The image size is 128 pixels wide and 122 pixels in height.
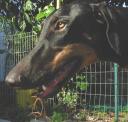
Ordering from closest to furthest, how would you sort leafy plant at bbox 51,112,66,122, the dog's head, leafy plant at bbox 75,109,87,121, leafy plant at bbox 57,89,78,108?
the dog's head
leafy plant at bbox 51,112,66,122
leafy plant at bbox 75,109,87,121
leafy plant at bbox 57,89,78,108

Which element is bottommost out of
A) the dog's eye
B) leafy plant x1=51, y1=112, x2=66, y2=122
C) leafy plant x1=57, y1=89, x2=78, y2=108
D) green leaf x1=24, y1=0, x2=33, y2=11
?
leafy plant x1=51, y1=112, x2=66, y2=122

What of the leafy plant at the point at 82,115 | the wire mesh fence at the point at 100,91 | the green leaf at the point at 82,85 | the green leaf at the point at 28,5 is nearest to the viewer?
the wire mesh fence at the point at 100,91

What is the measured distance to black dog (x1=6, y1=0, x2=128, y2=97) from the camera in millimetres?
5668

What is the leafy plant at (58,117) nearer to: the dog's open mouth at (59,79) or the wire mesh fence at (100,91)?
the wire mesh fence at (100,91)

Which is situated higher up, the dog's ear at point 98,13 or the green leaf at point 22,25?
the green leaf at point 22,25

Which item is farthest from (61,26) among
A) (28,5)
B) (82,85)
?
(28,5)

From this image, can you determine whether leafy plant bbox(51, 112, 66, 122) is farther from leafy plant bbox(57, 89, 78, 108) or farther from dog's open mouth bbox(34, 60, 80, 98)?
dog's open mouth bbox(34, 60, 80, 98)

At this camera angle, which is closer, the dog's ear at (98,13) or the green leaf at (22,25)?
the dog's ear at (98,13)

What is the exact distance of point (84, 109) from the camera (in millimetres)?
13109

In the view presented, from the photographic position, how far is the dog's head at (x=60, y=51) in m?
5.66

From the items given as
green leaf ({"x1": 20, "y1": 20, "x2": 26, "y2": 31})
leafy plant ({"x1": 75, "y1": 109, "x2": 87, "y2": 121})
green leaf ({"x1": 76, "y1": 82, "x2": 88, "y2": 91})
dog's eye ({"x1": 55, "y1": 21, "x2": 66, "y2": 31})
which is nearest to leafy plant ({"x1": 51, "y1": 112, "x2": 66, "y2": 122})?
leafy plant ({"x1": 75, "y1": 109, "x2": 87, "y2": 121})

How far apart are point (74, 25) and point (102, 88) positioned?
685 cm

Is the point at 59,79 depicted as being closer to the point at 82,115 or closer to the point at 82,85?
the point at 82,115

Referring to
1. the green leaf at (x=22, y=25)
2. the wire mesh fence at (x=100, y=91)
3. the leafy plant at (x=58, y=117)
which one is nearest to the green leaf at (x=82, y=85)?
the wire mesh fence at (x=100, y=91)
